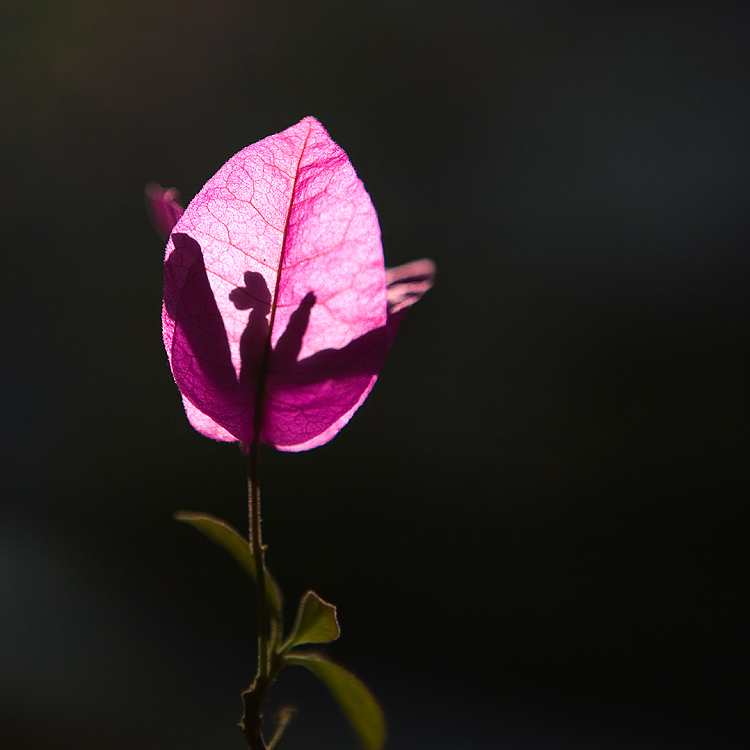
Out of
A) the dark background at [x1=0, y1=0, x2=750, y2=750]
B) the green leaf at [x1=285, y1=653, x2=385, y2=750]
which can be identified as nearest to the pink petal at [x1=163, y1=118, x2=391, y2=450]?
the green leaf at [x1=285, y1=653, x2=385, y2=750]

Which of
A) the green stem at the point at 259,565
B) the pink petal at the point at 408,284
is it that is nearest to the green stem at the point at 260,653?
the green stem at the point at 259,565

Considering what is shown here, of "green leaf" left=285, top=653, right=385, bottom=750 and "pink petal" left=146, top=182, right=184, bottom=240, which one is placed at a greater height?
"pink petal" left=146, top=182, right=184, bottom=240

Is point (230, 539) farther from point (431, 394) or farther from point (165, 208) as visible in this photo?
point (431, 394)

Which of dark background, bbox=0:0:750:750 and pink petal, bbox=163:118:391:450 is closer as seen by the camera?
pink petal, bbox=163:118:391:450

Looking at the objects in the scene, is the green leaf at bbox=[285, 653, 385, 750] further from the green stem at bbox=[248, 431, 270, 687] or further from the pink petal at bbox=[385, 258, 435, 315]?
the pink petal at bbox=[385, 258, 435, 315]

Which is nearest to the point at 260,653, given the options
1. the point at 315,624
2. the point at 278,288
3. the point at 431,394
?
the point at 315,624

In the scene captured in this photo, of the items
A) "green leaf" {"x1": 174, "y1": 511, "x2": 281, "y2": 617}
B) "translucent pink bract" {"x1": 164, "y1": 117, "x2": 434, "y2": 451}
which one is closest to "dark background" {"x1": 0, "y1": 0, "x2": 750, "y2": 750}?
"green leaf" {"x1": 174, "y1": 511, "x2": 281, "y2": 617}

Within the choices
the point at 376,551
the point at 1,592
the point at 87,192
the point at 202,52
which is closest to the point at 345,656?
the point at 376,551
